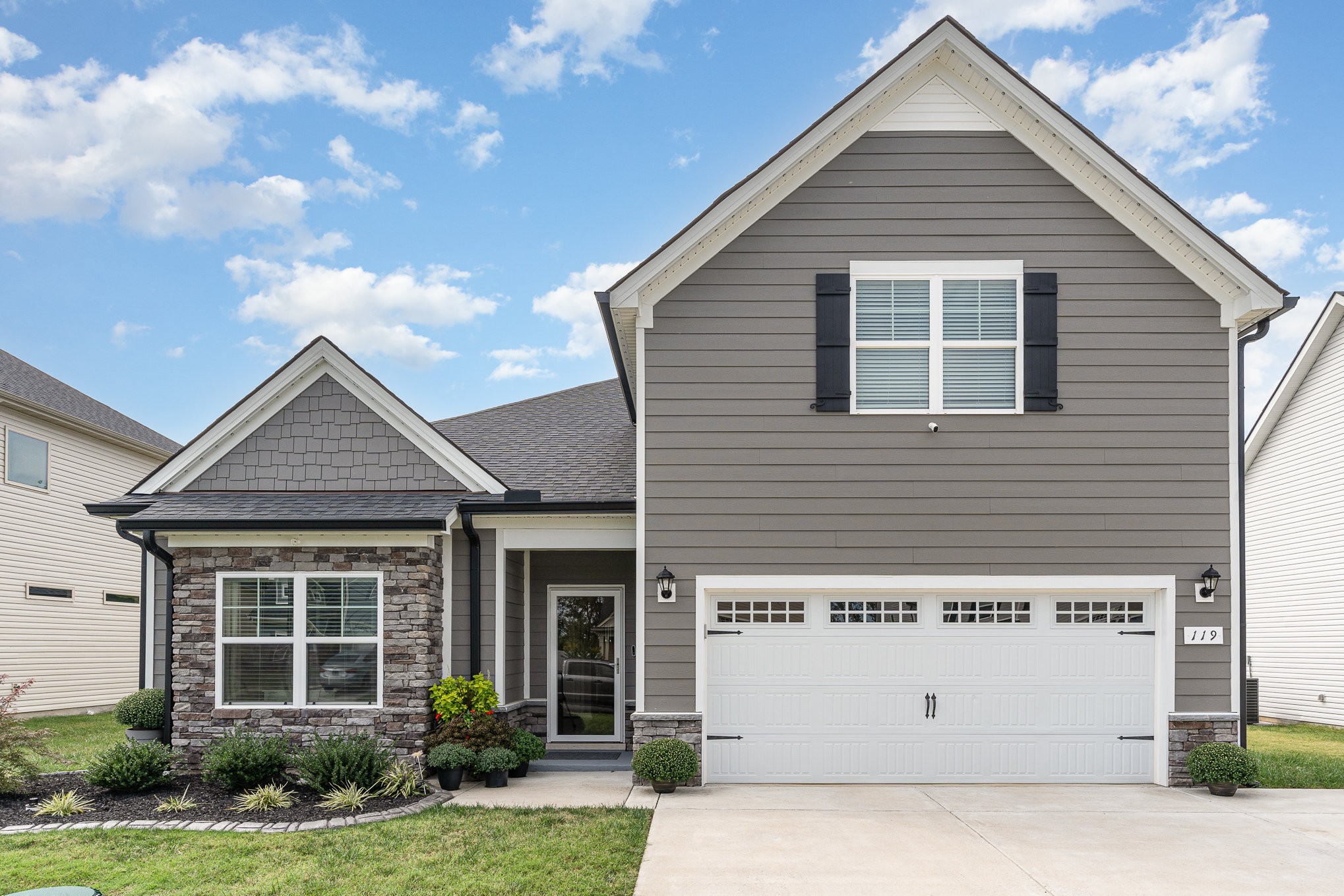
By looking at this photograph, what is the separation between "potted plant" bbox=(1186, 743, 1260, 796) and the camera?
361 inches

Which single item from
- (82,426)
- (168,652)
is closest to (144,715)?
(168,652)

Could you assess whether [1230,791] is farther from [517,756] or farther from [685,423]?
[517,756]

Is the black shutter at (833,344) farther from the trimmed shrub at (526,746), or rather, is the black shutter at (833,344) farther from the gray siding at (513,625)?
the trimmed shrub at (526,746)

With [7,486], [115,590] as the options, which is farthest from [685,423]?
[115,590]

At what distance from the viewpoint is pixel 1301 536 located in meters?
17.3

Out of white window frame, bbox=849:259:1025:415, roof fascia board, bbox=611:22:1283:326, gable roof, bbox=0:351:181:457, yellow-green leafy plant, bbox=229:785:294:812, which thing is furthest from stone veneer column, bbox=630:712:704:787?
gable roof, bbox=0:351:181:457

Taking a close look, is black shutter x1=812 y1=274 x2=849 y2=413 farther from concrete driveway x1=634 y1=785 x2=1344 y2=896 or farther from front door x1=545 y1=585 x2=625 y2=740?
front door x1=545 y1=585 x2=625 y2=740

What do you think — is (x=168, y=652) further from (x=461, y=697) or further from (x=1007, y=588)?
(x=1007, y=588)

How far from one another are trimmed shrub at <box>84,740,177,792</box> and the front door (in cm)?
469

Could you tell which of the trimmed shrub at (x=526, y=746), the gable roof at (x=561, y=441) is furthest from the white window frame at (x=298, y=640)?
the gable roof at (x=561, y=441)

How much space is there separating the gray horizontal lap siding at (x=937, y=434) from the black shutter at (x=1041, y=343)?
4.8 inches

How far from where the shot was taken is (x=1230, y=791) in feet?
30.2

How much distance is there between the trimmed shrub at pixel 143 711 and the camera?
10766 millimetres

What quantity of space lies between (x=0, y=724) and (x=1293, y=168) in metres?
20.8
